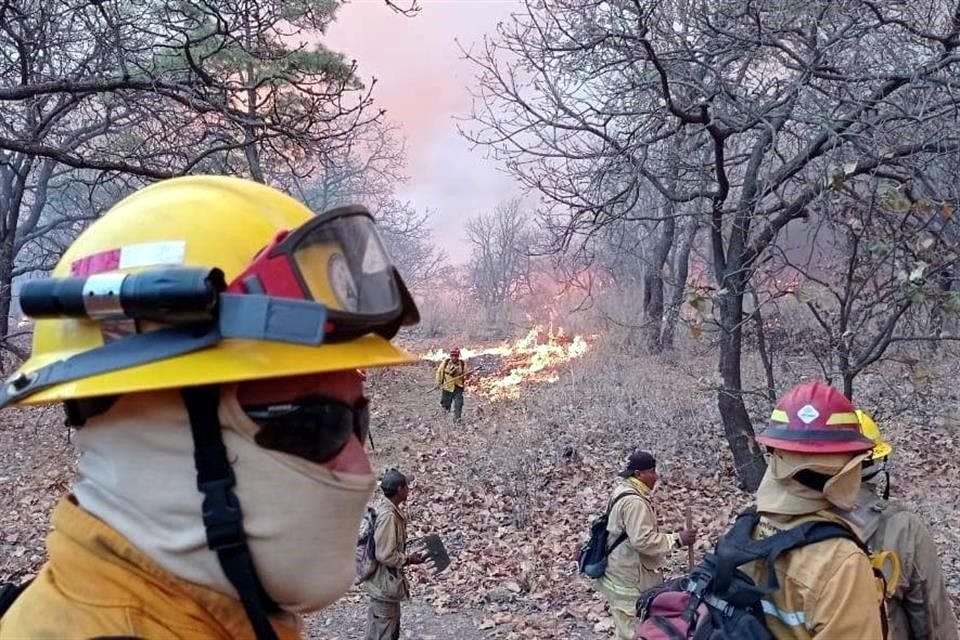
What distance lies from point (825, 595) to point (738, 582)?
316 mm

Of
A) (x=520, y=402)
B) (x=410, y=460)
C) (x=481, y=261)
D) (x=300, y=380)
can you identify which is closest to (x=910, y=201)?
(x=300, y=380)

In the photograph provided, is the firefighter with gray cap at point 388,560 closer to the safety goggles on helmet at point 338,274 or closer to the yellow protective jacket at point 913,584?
the yellow protective jacket at point 913,584

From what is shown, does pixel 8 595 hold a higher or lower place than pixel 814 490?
higher

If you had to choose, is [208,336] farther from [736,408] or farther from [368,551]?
[736,408]

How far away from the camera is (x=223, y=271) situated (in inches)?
53.7

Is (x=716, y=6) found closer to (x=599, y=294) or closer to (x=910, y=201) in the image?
(x=910, y=201)

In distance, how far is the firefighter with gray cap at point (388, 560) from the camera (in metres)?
6.34

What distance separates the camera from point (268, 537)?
1294mm

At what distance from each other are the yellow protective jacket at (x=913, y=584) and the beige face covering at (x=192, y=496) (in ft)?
9.84

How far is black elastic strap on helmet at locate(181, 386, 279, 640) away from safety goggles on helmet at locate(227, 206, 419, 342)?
222 mm

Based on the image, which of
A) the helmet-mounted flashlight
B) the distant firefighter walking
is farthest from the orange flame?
the helmet-mounted flashlight

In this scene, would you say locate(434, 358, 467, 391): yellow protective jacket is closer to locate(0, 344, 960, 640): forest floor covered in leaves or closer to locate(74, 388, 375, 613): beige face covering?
locate(0, 344, 960, 640): forest floor covered in leaves

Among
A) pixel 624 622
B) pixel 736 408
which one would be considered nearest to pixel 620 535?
pixel 624 622

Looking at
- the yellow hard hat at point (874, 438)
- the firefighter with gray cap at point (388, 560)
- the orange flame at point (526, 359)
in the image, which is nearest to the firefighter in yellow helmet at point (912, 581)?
the yellow hard hat at point (874, 438)
